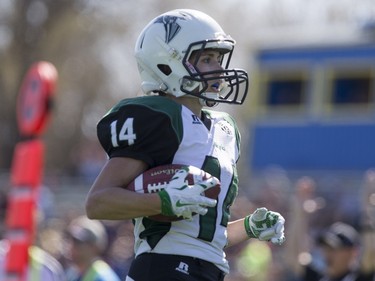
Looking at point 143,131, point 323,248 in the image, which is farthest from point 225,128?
point 323,248

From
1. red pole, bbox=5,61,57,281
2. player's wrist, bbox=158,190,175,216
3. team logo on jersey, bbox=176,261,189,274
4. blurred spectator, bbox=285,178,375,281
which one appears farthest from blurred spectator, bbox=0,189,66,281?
player's wrist, bbox=158,190,175,216

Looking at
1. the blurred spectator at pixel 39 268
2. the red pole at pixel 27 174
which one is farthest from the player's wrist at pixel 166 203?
the red pole at pixel 27 174

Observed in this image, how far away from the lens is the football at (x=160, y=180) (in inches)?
165

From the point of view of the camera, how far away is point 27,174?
8.13 meters

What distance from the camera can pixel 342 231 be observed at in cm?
773

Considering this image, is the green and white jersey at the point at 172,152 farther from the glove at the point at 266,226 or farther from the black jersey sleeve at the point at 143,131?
the glove at the point at 266,226

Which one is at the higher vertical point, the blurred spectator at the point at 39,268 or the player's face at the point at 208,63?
the player's face at the point at 208,63

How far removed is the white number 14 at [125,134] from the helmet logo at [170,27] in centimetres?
40

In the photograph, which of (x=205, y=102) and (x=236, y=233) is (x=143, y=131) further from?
(x=236, y=233)

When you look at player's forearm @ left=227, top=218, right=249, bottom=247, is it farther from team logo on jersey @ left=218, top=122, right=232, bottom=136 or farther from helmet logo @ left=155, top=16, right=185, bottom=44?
helmet logo @ left=155, top=16, right=185, bottom=44

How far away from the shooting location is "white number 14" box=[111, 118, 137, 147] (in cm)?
425

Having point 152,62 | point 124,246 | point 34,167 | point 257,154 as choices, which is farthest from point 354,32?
point 152,62

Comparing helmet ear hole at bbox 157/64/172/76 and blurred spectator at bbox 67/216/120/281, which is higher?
helmet ear hole at bbox 157/64/172/76

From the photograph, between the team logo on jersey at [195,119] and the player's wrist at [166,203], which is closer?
the player's wrist at [166,203]
